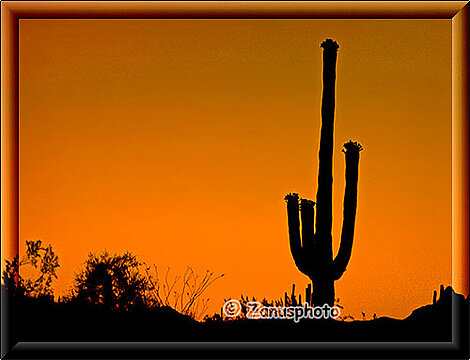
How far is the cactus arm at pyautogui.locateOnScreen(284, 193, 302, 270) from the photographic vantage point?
2885mm

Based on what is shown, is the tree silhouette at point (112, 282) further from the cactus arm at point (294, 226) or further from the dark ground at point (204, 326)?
the cactus arm at point (294, 226)

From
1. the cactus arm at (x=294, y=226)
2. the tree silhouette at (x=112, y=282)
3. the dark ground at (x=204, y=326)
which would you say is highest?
A: the cactus arm at (x=294, y=226)

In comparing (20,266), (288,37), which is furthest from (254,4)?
(20,266)

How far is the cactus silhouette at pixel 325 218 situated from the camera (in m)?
2.88

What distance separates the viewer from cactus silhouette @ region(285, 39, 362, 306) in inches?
114

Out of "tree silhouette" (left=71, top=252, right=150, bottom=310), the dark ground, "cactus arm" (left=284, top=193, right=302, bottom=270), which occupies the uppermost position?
"cactus arm" (left=284, top=193, right=302, bottom=270)

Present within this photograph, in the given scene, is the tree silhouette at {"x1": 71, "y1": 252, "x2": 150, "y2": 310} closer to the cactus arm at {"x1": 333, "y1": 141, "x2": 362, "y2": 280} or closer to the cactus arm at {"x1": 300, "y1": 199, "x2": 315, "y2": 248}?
the cactus arm at {"x1": 300, "y1": 199, "x2": 315, "y2": 248}

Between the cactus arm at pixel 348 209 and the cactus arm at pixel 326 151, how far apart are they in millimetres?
48

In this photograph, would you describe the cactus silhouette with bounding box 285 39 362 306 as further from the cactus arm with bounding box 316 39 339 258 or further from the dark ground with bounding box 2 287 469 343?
the dark ground with bounding box 2 287 469 343

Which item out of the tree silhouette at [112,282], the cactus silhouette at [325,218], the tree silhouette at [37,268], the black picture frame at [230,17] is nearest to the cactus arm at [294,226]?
the cactus silhouette at [325,218]

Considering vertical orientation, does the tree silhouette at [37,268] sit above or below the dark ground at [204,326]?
above

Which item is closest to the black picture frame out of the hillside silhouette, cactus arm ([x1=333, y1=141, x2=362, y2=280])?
the hillside silhouette

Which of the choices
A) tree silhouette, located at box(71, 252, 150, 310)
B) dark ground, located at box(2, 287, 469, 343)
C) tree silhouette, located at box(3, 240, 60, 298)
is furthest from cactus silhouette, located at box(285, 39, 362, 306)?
tree silhouette, located at box(3, 240, 60, 298)

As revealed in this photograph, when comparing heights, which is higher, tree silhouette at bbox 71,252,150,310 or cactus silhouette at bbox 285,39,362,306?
cactus silhouette at bbox 285,39,362,306
